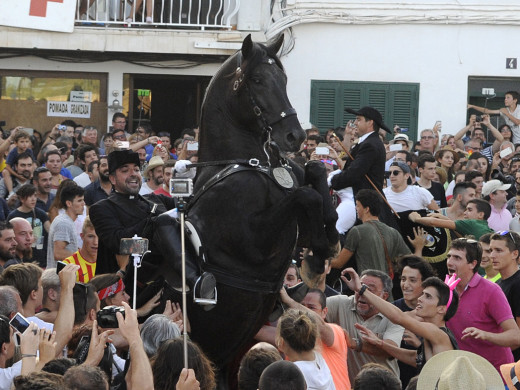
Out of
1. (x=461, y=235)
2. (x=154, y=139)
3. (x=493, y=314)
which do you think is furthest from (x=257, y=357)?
(x=154, y=139)

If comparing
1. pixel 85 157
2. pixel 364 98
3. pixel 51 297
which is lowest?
pixel 51 297

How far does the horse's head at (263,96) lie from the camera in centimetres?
770

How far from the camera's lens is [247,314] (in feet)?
25.9

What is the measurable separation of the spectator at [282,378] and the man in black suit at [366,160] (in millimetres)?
5499

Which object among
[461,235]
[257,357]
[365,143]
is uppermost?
[365,143]

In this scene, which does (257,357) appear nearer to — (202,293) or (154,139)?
(202,293)

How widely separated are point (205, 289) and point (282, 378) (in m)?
1.64

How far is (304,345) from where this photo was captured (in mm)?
7367

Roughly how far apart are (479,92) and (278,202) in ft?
48.1

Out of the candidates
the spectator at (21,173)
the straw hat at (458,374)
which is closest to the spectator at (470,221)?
the spectator at (21,173)

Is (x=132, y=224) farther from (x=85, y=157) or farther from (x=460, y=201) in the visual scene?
(x=85, y=157)

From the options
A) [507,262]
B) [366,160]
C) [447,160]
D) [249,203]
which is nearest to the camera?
[249,203]

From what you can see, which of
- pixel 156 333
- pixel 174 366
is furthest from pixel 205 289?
pixel 174 366

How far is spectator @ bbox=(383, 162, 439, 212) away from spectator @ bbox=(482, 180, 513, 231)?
1.02 m
